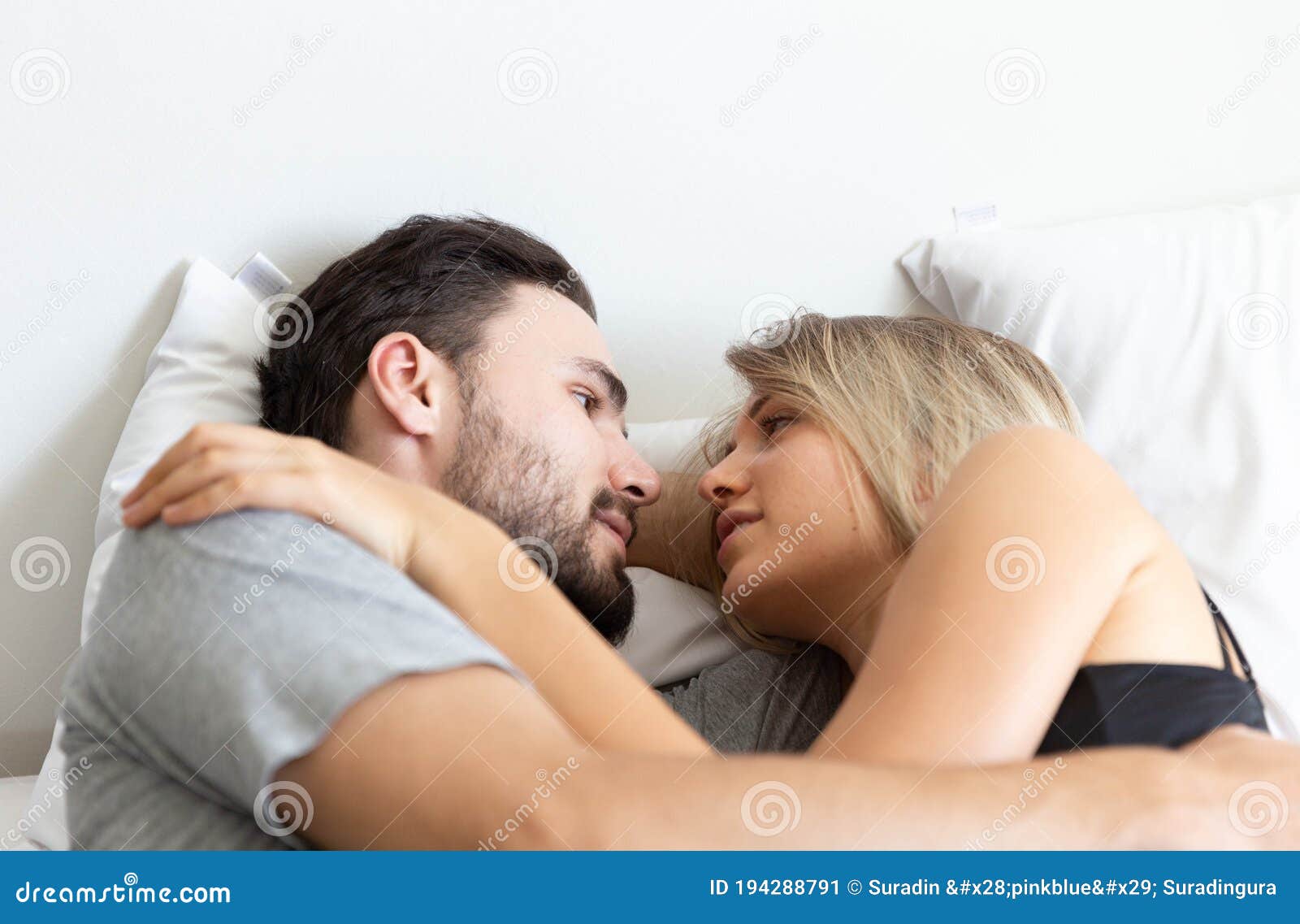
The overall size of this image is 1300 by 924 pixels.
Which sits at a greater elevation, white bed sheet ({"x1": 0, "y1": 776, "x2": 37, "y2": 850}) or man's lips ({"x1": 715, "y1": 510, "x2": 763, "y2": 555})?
man's lips ({"x1": 715, "y1": 510, "x2": 763, "y2": 555})

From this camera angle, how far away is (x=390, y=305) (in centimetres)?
119

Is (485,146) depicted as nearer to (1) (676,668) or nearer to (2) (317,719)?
(1) (676,668)

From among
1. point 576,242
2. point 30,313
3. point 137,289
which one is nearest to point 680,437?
point 576,242

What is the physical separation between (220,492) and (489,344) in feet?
1.61

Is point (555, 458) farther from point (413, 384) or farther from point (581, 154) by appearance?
point (581, 154)

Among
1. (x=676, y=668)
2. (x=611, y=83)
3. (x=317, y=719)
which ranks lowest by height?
(x=676, y=668)

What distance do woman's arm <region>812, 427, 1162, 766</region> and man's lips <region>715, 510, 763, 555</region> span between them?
276mm

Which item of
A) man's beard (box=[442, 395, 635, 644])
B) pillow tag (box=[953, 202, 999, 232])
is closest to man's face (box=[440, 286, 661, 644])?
man's beard (box=[442, 395, 635, 644])

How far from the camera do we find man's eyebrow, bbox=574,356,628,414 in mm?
1198

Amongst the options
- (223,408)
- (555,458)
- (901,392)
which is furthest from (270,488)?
(901,392)

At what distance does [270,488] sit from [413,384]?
1.36 feet
